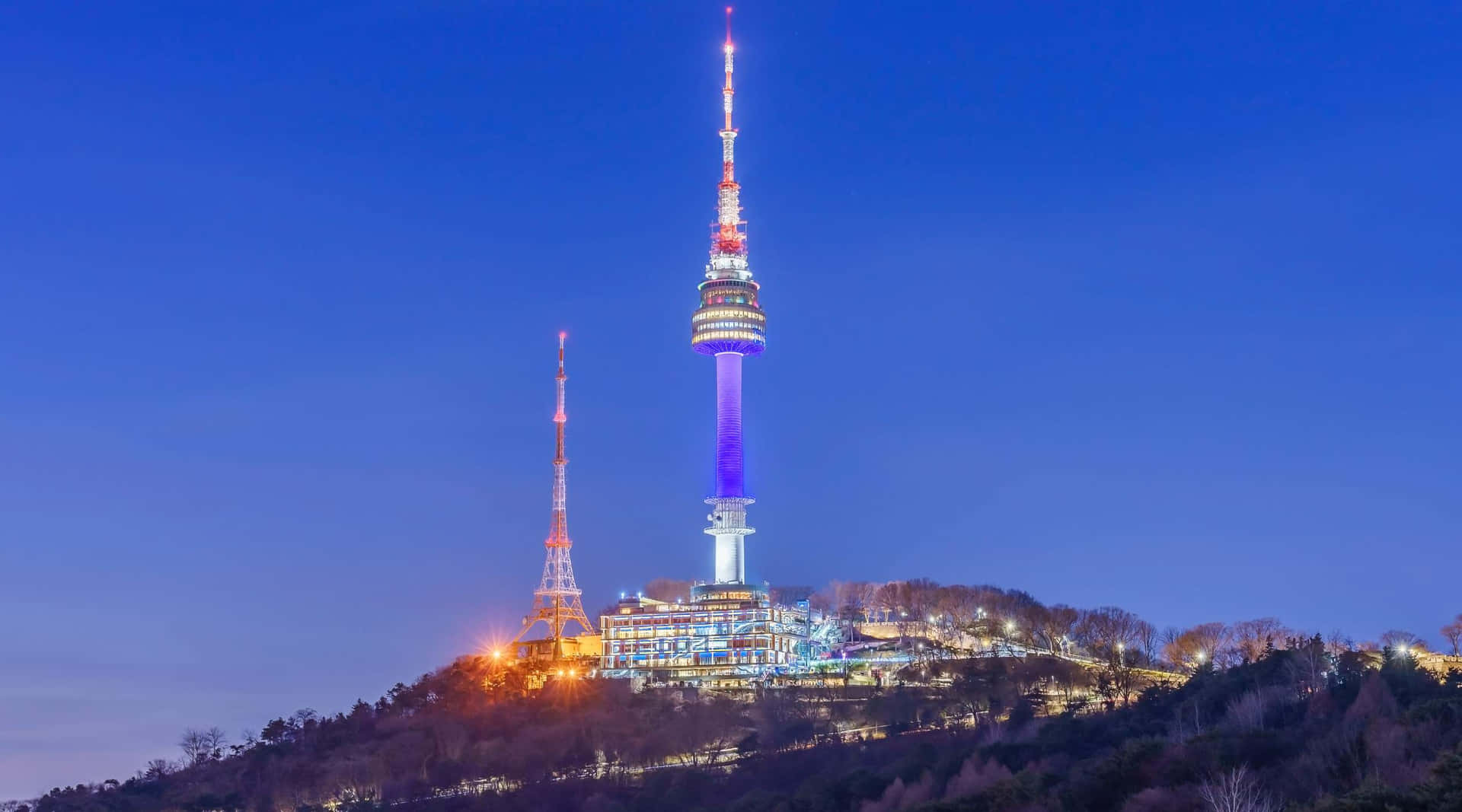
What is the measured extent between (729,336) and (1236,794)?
122 metres

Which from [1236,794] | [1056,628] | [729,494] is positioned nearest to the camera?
[1236,794]

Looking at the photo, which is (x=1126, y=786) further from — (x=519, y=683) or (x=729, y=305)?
(x=729, y=305)

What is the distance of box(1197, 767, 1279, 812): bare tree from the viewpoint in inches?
2089

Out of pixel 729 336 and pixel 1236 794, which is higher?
pixel 729 336

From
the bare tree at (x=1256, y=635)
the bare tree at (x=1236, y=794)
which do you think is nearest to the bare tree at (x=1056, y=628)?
the bare tree at (x=1256, y=635)

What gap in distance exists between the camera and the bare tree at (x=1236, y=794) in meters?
53.1

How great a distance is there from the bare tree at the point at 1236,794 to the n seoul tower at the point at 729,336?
102879 millimetres

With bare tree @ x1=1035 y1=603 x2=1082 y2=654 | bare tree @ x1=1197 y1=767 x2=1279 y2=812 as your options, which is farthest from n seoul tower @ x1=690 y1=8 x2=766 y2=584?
bare tree @ x1=1197 y1=767 x2=1279 y2=812

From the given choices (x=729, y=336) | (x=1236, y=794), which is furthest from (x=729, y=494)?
(x=1236, y=794)

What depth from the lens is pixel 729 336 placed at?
172250 mm

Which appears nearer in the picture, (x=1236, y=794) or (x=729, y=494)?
(x=1236, y=794)

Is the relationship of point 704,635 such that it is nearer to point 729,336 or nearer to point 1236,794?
point 729,336

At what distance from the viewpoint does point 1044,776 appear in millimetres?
66375

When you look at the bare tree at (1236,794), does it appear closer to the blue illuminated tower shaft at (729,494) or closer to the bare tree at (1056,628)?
the bare tree at (1056,628)
